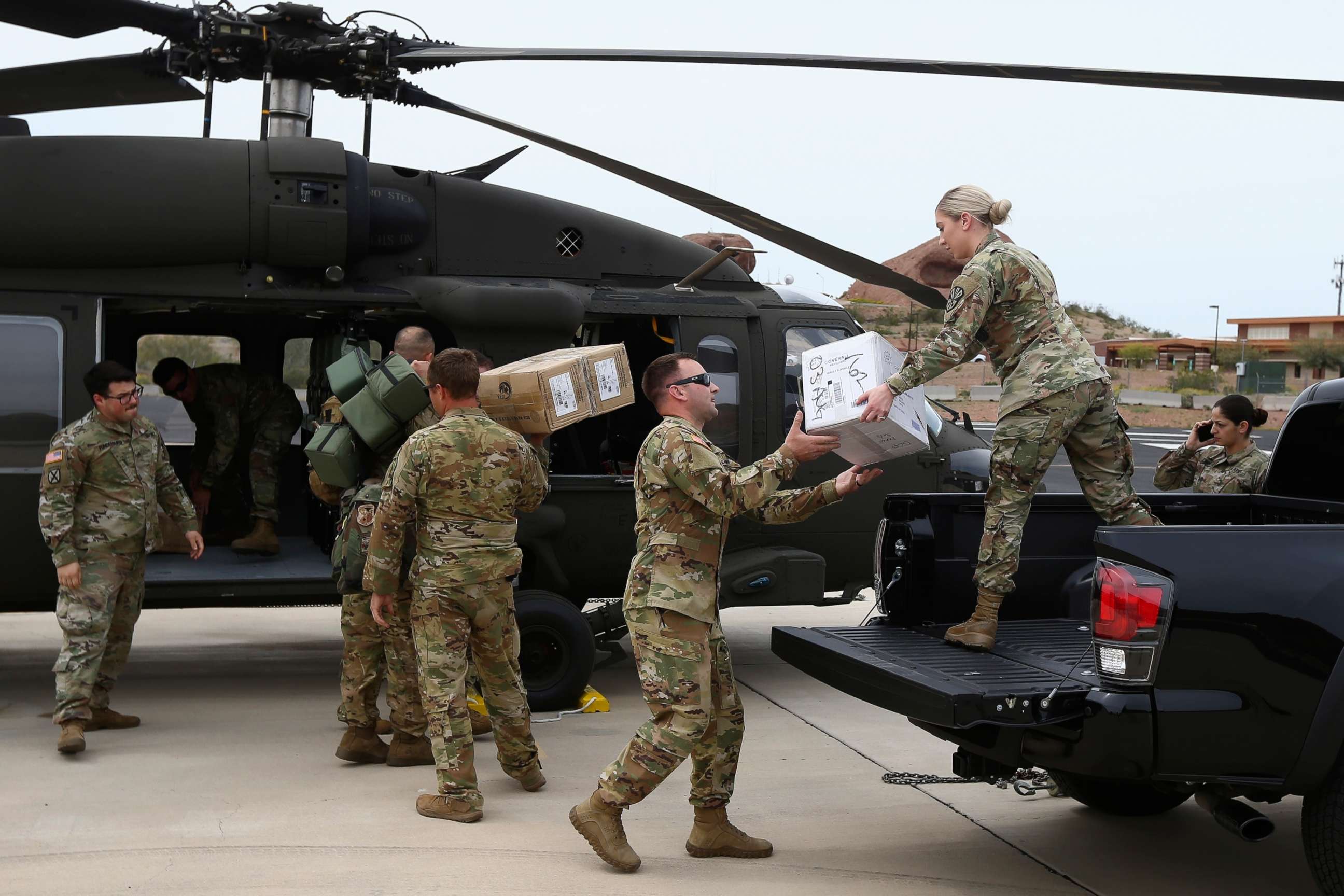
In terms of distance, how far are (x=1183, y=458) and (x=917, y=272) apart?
53.4 meters

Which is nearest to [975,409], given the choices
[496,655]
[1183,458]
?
[1183,458]

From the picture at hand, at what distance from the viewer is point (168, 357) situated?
8383mm

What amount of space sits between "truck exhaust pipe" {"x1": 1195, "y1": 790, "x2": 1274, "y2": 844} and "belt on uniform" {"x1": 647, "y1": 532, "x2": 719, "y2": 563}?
1698 mm

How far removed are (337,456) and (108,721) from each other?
1.96 m

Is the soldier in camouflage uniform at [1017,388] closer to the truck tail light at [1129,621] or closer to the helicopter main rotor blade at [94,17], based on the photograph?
the truck tail light at [1129,621]

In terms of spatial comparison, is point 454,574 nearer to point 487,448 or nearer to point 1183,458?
point 487,448

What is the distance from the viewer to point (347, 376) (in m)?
5.95

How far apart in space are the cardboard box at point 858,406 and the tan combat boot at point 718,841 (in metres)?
1.36

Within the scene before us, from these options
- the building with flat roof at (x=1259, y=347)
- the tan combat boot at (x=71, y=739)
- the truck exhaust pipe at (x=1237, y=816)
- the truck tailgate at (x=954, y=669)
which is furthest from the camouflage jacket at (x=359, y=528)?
the building with flat roof at (x=1259, y=347)

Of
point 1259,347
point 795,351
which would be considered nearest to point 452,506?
point 795,351

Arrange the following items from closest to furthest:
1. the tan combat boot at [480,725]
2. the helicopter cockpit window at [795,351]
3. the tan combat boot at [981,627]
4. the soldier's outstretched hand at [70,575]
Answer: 1. the tan combat boot at [981,627]
2. the soldier's outstretched hand at [70,575]
3. the tan combat boot at [480,725]
4. the helicopter cockpit window at [795,351]

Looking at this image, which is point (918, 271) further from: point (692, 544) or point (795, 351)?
point (692, 544)

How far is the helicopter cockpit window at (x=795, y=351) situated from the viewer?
26.1 feet

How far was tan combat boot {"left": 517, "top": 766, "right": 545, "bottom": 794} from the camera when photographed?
556cm
